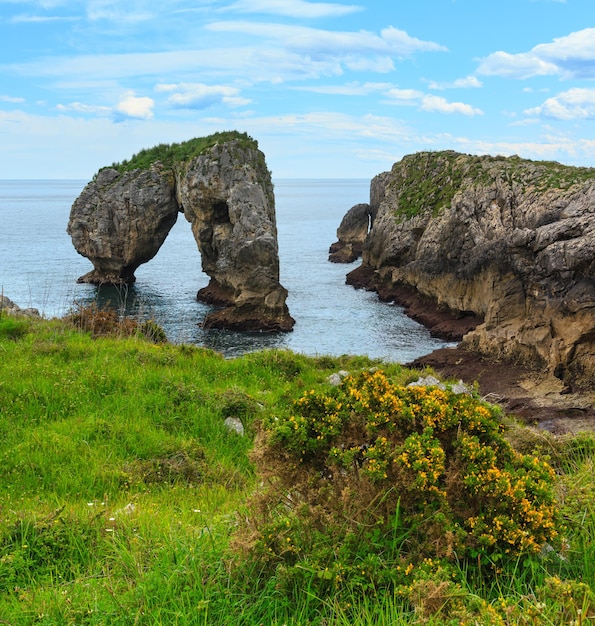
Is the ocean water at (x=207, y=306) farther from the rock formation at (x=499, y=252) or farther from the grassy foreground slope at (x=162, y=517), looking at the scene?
the grassy foreground slope at (x=162, y=517)

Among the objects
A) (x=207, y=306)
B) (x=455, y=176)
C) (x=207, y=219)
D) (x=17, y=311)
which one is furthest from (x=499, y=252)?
(x=17, y=311)

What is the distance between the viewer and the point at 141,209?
5728 cm

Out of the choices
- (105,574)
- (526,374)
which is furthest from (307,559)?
(526,374)

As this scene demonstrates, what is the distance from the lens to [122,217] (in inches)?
2275

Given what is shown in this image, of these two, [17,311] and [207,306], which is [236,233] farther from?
[17,311]

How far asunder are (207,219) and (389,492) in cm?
4949

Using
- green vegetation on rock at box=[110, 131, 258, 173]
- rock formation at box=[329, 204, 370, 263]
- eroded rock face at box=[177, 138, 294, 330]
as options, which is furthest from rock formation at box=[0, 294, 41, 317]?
rock formation at box=[329, 204, 370, 263]

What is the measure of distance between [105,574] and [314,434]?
225 cm

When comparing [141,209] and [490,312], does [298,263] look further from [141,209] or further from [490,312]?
[490,312]

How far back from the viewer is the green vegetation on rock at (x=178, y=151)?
54.4m

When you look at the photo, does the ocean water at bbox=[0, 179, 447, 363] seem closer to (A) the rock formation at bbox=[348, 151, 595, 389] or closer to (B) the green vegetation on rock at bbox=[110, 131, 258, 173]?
(A) the rock formation at bbox=[348, 151, 595, 389]

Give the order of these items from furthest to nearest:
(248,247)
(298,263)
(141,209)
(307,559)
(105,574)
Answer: (298,263) < (141,209) < (248,247) < (105,574) < (307,559)

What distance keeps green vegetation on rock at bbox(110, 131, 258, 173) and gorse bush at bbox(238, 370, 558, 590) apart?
165 feet

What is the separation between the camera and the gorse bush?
483 cm
